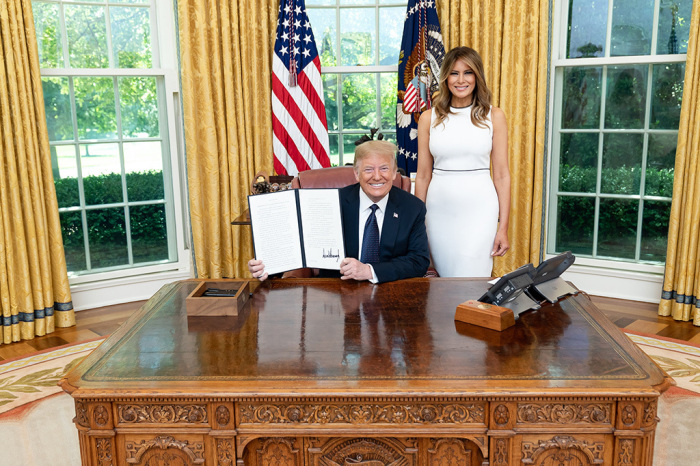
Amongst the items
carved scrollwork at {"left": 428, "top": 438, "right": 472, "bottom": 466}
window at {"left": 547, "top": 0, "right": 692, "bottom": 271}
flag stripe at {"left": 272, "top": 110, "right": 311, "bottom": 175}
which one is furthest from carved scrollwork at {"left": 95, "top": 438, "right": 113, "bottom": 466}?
window at {"left": 547, "top": 0, "right": 692, "bottom": 271}

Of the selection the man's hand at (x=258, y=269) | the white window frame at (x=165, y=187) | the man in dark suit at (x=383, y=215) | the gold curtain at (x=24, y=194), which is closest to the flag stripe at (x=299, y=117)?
the white window frame at (x=165, y=187)

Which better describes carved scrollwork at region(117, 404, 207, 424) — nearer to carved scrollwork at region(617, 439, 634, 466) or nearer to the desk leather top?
the desk leather top

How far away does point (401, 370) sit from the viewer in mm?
1405

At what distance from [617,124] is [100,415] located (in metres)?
4.01

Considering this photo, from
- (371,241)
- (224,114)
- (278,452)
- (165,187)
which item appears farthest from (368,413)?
(165,187)

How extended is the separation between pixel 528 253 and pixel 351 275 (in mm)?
2595

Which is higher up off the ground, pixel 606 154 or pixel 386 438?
pixel 606 154

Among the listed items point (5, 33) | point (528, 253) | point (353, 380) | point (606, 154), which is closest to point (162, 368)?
point (353, 380)

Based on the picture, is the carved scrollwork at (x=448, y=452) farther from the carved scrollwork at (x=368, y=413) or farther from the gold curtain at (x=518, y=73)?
the gold curtain at (x=518, y=73)

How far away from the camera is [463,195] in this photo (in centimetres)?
280

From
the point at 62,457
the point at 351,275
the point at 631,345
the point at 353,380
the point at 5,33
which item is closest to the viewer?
the point at 353,380

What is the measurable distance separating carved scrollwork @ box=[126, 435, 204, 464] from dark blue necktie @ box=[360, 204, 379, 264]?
3.67 feet

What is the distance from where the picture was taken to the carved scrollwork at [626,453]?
1.37m

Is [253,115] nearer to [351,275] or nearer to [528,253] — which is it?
[528,253]
